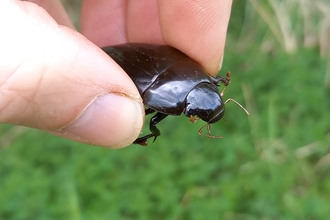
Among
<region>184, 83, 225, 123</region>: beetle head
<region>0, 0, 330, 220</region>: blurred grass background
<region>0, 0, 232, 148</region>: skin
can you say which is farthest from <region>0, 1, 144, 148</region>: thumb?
<region>0, 0, 330, 220</region>: blurred grass background

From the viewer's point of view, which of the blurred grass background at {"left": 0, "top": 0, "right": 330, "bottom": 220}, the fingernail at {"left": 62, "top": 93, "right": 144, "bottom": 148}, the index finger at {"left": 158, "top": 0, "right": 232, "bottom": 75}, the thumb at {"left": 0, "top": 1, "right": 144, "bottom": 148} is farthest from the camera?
the blurred grass background at {"left": 0, "top": 0, "right": 330, "bottom": 220}

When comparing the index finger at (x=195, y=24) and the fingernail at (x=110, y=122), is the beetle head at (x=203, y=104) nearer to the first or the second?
the fingernail at (x=110, y=122)

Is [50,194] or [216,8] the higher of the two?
[216,8]

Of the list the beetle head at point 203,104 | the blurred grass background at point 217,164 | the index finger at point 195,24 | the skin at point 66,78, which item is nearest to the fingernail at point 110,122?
the skin at point 66,78

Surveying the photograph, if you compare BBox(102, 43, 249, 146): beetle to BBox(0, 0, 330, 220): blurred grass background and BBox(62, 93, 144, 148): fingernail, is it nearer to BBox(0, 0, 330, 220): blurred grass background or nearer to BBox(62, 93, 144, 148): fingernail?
BBox(62, 93, 144, 148): fingernail

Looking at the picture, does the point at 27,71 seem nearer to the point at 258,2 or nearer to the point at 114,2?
the point at 114,2

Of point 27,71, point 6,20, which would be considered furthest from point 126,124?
point 6,20

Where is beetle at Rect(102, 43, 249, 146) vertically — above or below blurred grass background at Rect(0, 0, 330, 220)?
above
